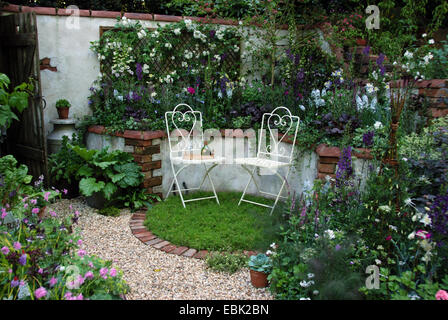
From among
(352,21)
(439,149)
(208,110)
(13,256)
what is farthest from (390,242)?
(352,21)

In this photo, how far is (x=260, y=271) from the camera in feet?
8.77

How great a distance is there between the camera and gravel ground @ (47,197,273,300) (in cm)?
265

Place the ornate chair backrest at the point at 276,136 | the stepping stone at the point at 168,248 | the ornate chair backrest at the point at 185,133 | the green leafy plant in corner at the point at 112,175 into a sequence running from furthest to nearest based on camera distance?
the ornate chair backrest at the point at 185,133, the ornate chair backrest at the point at 276,136, the green leafy plant in corner at the point at 112,175, the stepping stone at the point at 168,248

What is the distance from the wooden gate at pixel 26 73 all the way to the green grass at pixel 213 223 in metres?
1.50

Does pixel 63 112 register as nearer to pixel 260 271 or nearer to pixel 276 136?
pixel 276 136

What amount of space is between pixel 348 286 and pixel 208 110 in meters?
3.19

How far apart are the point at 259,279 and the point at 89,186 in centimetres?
226

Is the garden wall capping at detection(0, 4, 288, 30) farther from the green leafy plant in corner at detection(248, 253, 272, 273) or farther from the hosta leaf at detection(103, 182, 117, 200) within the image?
the green leafy plant in corner at detection(248, 253, 272, 273)

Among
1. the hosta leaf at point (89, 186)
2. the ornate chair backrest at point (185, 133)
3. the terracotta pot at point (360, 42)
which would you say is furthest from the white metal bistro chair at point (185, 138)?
the terracotta pot at point (360, 42)

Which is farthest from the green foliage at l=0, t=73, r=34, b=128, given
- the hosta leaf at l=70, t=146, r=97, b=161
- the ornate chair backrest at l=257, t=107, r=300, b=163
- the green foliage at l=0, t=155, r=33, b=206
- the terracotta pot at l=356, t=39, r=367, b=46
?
the terracotta pot at l=356, t=39, r=367, b=46

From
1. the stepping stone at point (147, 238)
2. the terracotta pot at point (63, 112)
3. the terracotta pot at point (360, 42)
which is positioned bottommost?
the stepping stone at point (147, 238)

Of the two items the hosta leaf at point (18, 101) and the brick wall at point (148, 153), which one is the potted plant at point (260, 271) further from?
the hosta leaf at point (18, 101)

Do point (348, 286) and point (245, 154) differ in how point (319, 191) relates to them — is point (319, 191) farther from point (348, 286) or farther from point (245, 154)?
point (245, 154)

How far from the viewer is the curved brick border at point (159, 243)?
3252mm
